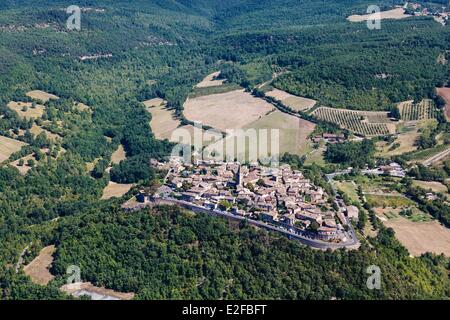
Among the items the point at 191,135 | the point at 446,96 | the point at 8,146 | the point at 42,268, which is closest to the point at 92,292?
the point at 42,268

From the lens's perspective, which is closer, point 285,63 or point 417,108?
point 417,108

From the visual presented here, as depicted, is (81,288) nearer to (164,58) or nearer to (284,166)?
(284,166)

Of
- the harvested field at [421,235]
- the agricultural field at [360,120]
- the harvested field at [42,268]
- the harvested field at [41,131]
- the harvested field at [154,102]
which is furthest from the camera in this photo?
the harvested field at [154,102]

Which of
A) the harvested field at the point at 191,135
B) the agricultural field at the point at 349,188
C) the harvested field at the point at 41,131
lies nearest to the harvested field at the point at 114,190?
the harvested field at the point at 191,135

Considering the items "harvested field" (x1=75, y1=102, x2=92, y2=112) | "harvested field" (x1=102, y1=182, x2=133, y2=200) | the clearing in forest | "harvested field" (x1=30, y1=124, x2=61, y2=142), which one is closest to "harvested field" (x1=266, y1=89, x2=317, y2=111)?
the clearing in forest

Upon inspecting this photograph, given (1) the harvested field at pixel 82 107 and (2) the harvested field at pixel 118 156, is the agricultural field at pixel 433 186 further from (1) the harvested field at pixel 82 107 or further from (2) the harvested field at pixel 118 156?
(1) the harvested field at pixel 82 107
